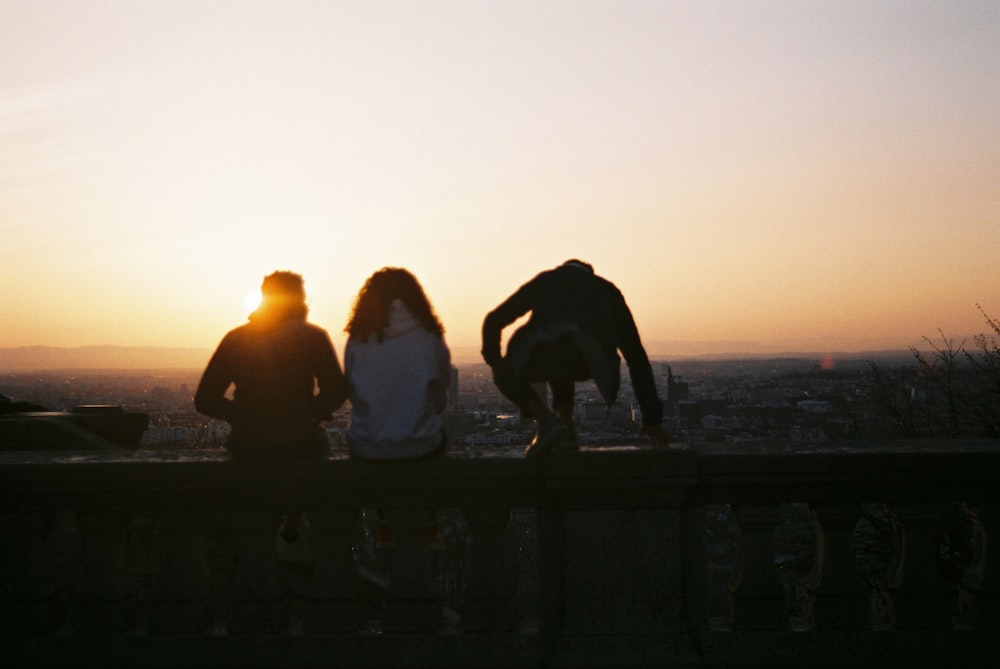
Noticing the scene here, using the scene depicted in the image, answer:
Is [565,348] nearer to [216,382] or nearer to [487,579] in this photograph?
[487,579]

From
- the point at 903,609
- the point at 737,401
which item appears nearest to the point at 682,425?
the point at 737,401

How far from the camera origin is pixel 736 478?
A: 445 cm

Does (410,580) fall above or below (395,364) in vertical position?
below

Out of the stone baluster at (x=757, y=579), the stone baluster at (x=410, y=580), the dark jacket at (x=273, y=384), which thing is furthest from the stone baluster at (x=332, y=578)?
the stone baluster at (x=757, y=579)

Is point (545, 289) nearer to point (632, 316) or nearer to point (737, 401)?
point (632, 316)

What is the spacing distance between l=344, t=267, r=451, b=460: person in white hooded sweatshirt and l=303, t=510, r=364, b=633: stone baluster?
0.34m

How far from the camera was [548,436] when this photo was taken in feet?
14.8

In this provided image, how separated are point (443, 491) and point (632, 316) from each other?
1.29 meters

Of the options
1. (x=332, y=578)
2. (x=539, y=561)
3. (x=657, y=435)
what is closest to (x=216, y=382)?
(x=332, y=578)

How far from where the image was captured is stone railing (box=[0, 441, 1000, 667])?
14.5 ft

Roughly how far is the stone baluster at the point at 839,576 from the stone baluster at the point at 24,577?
374cm

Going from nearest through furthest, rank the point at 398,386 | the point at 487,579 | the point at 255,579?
the point at 487,579, the point at 255,579, the point at 398,386

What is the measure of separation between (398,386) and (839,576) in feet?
7.51

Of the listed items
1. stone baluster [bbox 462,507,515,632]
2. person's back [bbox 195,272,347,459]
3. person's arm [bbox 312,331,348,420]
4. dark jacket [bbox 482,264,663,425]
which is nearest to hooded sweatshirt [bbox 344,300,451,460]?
person's arm [bbox 312,331,348,420]
